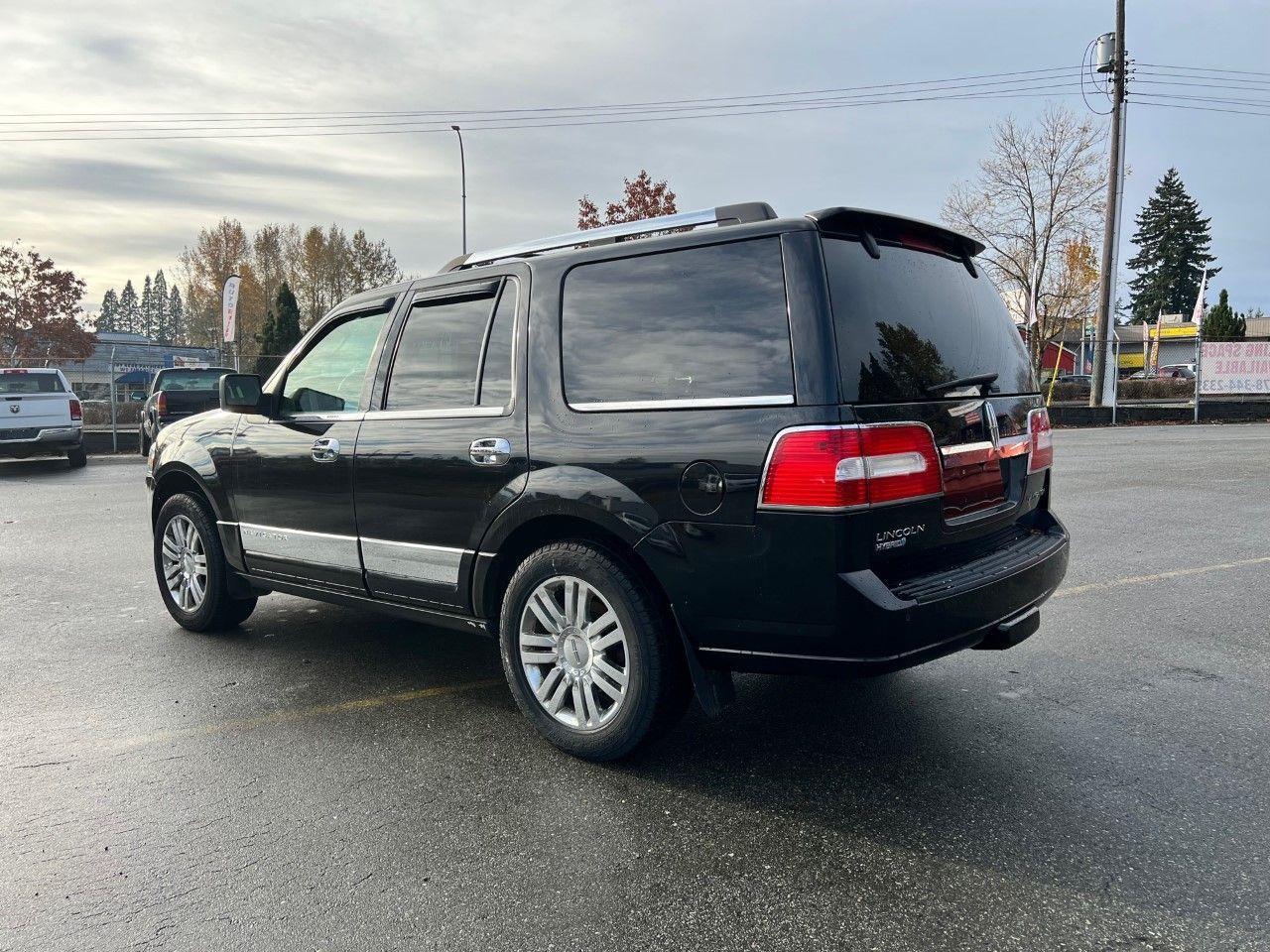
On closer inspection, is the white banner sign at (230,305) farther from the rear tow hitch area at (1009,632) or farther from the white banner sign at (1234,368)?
the rear tow hitch area at (1009,632)

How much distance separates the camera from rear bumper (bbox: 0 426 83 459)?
15914mm

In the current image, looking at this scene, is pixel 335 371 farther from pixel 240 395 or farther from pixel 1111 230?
pixel 1111 230

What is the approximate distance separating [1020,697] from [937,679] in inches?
15.0

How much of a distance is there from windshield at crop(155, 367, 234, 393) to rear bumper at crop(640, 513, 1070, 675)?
53.1ft

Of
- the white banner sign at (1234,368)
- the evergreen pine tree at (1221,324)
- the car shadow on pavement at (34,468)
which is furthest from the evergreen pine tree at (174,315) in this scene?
the white banner sign at (1234,368)

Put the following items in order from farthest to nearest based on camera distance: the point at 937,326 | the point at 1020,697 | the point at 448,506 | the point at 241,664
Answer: the point at 241,664, the point at 1020,697, the point at 448,506, the point at 937,326

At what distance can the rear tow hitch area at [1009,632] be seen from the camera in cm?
342

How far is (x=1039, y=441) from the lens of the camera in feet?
13.2

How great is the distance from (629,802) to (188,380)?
16744 millimetres

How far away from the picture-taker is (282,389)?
4.95 m

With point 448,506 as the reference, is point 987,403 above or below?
above

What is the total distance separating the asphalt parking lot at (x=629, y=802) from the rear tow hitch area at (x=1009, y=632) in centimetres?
43

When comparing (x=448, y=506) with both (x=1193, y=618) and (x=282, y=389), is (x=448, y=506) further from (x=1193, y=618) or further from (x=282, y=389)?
(x=1193, y=618)

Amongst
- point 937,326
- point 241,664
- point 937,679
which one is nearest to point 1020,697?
point 937,679
